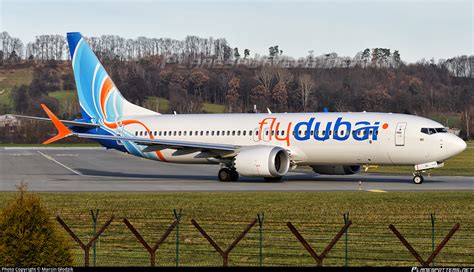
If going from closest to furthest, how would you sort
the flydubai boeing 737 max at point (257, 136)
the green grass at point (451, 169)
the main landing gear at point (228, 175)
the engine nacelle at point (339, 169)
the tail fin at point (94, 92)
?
1. the flydubai boeing 737 max at point (257, 136)
2. the main landing gear at point (228, 175)
3. the engine nacelle at point (339, 169)
4. the tail fin at point (94, 92)
5. the green grass at point (451, 169)

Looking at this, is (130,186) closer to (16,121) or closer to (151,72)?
(16,121)

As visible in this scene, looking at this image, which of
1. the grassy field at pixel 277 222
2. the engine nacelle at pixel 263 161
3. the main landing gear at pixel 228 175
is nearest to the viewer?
the grassy field at pixel 277 222

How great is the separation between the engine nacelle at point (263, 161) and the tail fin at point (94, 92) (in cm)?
993

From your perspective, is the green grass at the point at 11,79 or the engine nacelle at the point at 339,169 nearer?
the engine nacelle at the point at 339,169

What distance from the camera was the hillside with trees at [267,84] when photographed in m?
125

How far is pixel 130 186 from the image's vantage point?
138 ft

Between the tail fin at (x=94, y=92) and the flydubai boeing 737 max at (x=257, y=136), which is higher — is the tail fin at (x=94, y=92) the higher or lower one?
the higher one

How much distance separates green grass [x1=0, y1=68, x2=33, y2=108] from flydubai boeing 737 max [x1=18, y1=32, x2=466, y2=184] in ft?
359

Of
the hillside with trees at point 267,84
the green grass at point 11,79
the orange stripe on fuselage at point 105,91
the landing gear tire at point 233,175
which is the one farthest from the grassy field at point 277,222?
the green grass at point 11,79

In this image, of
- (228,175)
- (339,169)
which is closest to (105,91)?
(228,175)

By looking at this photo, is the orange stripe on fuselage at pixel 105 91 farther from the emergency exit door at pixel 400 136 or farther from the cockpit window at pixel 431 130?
the cockpit window at pixel 431 130

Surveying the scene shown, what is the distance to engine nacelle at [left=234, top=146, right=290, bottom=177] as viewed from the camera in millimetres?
43000

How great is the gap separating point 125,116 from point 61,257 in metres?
37.5

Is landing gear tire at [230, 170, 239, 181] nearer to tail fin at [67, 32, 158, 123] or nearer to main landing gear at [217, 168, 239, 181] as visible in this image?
main landing gear at [217, 168, 239, 181]
